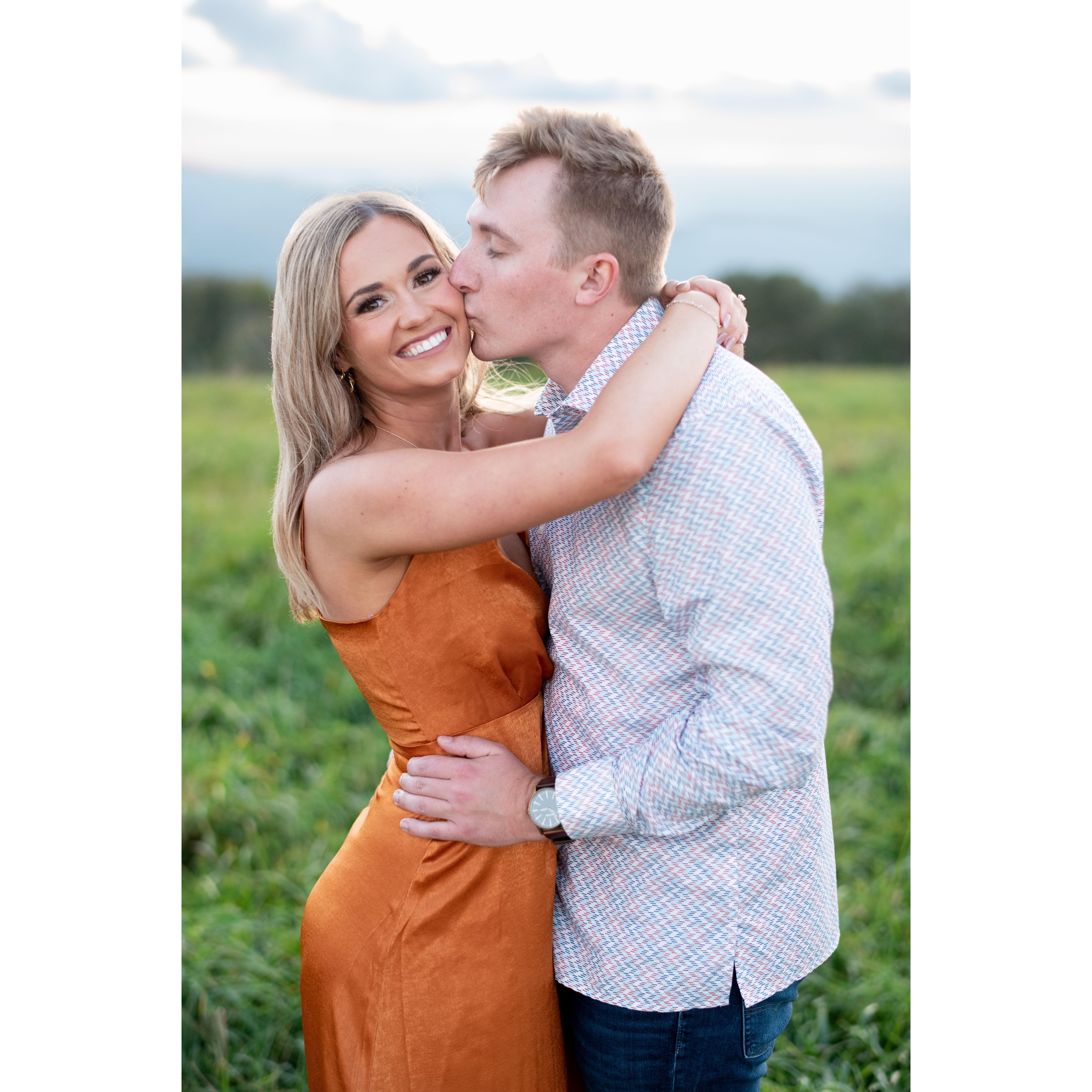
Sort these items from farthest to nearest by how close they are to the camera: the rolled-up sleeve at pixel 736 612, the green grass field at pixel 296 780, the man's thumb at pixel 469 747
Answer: the green grass field at pixel 296 780 < the man's thumb at pixel 469 747 < the rolled-up sleeve at pixel 736 612

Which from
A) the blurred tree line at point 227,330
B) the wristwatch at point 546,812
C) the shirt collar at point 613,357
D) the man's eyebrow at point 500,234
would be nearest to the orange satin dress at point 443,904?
the wristwatch at point 546,812

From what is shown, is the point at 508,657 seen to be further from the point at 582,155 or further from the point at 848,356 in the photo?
the point at 848,356

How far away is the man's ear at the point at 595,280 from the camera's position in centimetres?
186

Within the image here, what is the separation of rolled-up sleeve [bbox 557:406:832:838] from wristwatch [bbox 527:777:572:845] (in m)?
0.18

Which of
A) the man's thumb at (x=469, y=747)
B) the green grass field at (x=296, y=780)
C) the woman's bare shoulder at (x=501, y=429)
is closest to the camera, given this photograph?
the man's thumb at (x=469, y=747)

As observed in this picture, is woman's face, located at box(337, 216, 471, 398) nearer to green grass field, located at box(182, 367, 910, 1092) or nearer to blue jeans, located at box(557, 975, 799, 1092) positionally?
blue jeans, located at box(557, 975, 799, 1092)

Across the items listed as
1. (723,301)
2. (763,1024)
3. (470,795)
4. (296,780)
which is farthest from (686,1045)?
(296,780)

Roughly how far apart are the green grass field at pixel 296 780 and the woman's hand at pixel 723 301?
2276mm

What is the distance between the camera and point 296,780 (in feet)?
14.7

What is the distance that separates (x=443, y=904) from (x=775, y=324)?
10.6 meters

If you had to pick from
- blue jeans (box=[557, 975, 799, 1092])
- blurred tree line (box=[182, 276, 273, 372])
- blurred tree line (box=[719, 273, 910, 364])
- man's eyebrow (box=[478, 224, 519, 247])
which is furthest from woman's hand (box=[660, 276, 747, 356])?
blurred tree line (box=[719, 273, 910, 364])

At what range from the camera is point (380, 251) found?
1981mm

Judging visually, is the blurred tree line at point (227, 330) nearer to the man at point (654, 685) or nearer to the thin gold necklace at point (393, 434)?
the thin gold necklace at point (393, 434)
